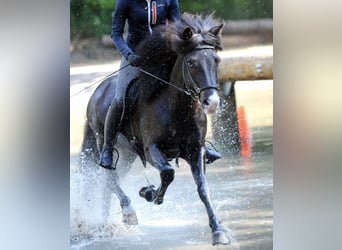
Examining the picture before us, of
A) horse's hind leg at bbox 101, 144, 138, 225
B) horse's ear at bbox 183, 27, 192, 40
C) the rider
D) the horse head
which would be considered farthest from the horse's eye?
horse's hind leg at bbox 101, 144, 138, 225

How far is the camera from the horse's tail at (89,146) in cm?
375

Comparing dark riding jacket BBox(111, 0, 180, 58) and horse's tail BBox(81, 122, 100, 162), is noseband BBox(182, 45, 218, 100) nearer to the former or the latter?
dark riding jacket BBox(111, 0, 180, 58)

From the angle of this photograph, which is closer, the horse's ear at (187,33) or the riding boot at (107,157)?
the horse's ear at (187,33)

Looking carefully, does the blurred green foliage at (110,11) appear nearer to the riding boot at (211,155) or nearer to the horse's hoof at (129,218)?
the riding boot at (211,155)

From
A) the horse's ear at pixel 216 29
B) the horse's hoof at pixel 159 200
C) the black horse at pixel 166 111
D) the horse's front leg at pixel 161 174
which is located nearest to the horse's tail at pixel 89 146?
the black horse at pixel 166 111

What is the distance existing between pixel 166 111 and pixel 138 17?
0.57 m

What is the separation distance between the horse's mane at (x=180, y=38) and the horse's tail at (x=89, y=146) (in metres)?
0.54

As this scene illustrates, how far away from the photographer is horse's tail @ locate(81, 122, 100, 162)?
3.75 m

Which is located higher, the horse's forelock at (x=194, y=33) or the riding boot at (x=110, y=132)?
the horse's forelock at (x=194, y=33)

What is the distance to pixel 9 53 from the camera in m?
3.65

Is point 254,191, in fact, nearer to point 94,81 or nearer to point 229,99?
point 229,99

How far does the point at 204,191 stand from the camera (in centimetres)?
377

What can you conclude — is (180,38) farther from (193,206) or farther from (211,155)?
(193,206)

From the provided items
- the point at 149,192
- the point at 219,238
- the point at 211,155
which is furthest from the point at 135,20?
the point at 219,238
